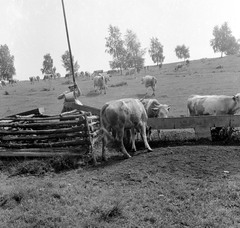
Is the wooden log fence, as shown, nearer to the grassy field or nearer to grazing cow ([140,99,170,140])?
the grassy field

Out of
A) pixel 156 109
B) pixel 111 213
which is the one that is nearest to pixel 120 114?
pixel 156 109

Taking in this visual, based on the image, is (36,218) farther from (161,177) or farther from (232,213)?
(232,213)

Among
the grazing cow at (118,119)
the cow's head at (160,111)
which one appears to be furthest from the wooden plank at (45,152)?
the cow's head at (160,111)

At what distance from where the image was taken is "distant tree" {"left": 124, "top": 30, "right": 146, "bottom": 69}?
5119cm

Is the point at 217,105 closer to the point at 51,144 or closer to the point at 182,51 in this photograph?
the point at 51,144

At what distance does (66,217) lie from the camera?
15.4 ft

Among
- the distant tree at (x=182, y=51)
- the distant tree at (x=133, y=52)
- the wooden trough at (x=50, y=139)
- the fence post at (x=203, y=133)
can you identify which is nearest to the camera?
the wooden trough at (x=50, y=139)

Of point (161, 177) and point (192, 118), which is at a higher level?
point (192, 118)

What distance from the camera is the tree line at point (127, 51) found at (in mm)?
54525

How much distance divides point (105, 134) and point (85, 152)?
2.71ft

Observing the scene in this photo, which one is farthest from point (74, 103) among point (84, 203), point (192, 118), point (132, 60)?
point (132, 60)

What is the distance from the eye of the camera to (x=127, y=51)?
181ft

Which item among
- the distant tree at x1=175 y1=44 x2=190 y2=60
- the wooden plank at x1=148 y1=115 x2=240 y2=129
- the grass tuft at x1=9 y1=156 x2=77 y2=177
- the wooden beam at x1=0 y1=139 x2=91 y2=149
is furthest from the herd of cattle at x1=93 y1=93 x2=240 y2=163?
the distant tree at x1=175 y1=44 x2=190 y2=60

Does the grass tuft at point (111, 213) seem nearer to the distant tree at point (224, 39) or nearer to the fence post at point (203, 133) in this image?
the fence post at point (203, 133)
